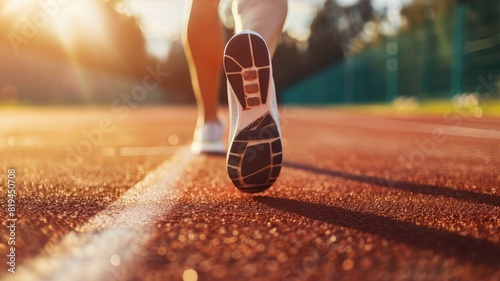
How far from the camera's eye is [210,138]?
2936mm

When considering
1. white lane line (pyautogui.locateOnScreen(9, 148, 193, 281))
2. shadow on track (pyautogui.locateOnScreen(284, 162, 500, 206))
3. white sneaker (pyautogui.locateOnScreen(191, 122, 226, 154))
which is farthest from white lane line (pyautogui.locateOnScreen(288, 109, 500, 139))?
white lane line (pyautogui.locateOnScreen(9, 148, 193, 281))

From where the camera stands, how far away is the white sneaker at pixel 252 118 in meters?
1.59

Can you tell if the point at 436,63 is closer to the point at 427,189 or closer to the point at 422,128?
the point at 422,128

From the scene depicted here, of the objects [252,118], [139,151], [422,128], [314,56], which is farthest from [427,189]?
[314,56]

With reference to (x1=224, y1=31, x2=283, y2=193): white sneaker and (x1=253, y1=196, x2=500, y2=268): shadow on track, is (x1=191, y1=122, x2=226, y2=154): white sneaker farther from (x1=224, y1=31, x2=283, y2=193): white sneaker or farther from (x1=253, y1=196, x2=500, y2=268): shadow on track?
(x1=253, y1=196, x2=500, y2=268): shadow on track

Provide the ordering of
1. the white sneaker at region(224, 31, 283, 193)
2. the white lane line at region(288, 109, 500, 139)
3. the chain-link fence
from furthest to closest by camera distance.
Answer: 1. the chain-link fence
2. the white lane line at region(288, 109, 500, 139)
3. the white sneaker at region(224, 31, 283, 193)

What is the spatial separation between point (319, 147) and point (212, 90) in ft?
3.90

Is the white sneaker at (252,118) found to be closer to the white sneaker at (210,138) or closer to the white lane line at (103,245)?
the white lane line at (103,245)

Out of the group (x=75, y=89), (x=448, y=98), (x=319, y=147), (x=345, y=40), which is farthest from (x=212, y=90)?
(x=345, y=40)

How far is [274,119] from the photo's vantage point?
1.64 meters

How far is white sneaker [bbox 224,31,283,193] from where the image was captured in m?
1.59

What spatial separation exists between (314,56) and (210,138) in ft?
125

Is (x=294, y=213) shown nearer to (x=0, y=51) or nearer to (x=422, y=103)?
(x=422, y=103)

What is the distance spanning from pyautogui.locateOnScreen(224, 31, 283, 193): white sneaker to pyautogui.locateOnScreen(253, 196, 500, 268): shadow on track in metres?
0.10
